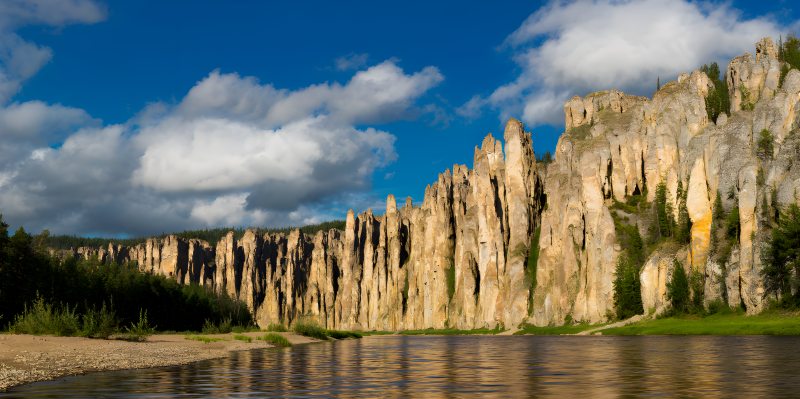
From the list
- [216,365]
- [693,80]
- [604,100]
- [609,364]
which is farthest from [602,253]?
[216,365]

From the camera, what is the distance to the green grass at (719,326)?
72.8m

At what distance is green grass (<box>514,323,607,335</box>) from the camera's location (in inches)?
4600

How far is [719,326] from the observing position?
3233 inches

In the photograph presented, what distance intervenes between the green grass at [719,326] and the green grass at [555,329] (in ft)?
43.6

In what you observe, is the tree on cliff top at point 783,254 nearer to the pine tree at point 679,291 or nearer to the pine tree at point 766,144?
the pine tree at point 679,291

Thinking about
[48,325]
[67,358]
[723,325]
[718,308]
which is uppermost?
[48,325]

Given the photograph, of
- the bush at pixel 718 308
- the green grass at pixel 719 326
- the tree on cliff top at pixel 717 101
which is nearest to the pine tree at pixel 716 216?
the bush at pixel 718 308

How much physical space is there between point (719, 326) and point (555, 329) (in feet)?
155

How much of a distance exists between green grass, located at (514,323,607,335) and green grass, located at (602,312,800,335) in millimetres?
13283

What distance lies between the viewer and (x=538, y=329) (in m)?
134

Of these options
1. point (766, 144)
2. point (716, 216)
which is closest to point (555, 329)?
point (716, 216)

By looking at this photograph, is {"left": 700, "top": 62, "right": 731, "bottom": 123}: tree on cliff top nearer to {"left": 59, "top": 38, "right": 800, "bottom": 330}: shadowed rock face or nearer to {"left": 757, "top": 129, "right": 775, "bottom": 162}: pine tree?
{"left": 59, "top": 38, "right": 800, "bottom": 330}: shadowed rock face

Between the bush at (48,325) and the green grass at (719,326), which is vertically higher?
the bush at (48,325)

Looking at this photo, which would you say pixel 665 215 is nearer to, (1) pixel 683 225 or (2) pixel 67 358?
(1) pixel 683 225
